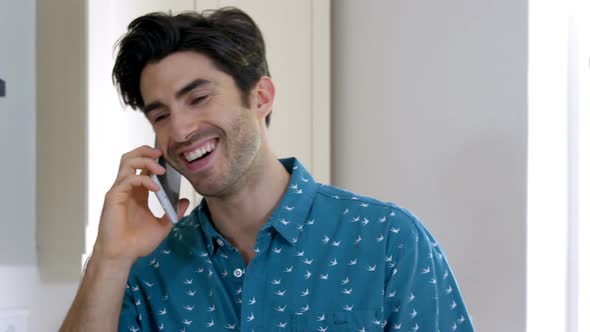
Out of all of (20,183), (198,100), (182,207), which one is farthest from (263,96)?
(20,183)

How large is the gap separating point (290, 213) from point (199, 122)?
0.72 ft

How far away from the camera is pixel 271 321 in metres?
1.18

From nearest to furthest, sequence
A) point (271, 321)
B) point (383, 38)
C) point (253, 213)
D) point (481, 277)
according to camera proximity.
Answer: point (271, 321) → point (253, 213) → point (481, 277) → point (383, 38)

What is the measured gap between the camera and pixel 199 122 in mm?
1210

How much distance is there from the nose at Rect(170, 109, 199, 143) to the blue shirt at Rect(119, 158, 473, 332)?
7.0 inches

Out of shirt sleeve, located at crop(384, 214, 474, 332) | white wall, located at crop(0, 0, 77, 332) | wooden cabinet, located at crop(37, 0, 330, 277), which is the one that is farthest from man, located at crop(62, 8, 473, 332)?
white wall, located at crop(0, 0, 77, 332)

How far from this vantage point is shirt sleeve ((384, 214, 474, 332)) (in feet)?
3.75

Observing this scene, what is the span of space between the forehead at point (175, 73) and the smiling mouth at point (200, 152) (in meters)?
0.11

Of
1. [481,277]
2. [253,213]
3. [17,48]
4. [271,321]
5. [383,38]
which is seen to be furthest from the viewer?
[383,38]

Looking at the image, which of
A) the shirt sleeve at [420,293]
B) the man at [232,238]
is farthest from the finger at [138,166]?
the shirt sleeve at [420,293]

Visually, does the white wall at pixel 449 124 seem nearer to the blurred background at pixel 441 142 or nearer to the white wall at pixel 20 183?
the blurred background at pixel 441 142

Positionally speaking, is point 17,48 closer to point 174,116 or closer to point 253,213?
point 174,116

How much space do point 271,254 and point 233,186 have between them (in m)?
0.13
